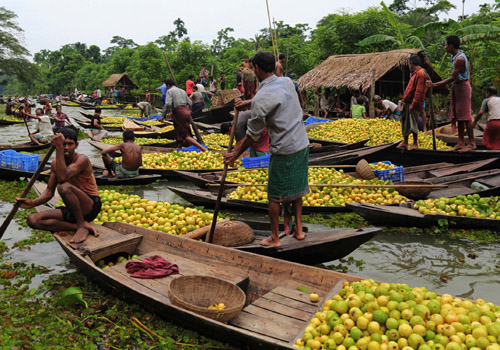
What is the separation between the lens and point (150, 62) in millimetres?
39625

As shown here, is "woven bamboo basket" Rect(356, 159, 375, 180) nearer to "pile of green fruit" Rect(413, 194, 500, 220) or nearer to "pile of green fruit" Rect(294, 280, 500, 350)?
"pile of green fruit" Rect(413, 194, 500, 220)

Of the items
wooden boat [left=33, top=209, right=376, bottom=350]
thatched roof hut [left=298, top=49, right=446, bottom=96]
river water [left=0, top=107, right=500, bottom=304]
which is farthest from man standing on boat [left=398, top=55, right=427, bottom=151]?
thatched roof hut [left=298, top=49, right=446, bottom=96]

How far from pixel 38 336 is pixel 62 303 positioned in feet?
1.41

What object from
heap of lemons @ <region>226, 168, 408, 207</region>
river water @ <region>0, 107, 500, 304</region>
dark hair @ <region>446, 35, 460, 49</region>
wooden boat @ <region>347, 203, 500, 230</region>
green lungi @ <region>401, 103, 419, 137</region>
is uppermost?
dark hair @ <region>446, 35, 460, 49</region>

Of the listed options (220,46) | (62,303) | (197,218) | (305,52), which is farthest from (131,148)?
(220,46)

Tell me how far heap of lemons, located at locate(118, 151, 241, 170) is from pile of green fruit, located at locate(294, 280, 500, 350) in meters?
6.18

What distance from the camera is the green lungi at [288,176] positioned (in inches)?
159

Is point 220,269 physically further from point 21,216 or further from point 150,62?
point 150,62

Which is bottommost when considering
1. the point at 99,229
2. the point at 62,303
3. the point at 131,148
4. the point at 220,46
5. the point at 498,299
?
the point at 498,299

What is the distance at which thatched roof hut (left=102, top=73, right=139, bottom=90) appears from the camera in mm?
44438

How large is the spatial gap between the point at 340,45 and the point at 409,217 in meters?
19.8

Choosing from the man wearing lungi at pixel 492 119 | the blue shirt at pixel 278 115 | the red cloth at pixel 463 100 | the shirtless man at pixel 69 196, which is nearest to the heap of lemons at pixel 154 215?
the shirtless man at pixel 69 196

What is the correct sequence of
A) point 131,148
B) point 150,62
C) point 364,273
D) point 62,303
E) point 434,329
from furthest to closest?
1. point 150,62
2. point 131,148
3. point 364,273
4. point 62,303
5. point 434,329

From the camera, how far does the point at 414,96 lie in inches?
310
